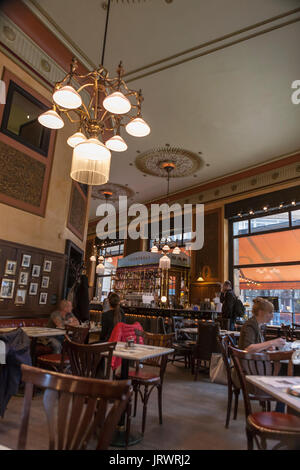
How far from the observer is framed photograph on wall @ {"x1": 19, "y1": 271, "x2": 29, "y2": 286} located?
525cm

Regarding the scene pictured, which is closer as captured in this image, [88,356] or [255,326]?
[88,356]

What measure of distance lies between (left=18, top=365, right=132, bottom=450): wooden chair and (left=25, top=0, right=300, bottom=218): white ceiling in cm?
545

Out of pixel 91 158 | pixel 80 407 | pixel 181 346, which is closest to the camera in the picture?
pixel 80 407

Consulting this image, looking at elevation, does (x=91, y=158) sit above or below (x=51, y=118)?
below

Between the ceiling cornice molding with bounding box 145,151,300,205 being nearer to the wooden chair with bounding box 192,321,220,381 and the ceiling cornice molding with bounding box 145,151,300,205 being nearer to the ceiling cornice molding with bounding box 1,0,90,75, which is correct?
the wooden chair with bounding box 192,321,220,381

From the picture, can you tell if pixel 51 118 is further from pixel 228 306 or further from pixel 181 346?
pixel 228 306

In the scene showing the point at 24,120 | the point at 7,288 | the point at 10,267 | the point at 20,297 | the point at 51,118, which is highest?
the point at 24,120

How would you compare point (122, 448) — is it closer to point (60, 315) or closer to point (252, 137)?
point (60, 315)

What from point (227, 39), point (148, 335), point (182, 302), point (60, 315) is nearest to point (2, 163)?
point (60, 315)

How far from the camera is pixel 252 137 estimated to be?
26.8 feet

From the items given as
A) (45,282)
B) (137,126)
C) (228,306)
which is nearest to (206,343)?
(228,306)

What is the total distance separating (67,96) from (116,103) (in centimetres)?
47

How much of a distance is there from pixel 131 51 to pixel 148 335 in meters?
5.05

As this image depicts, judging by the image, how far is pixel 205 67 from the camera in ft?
19.4
